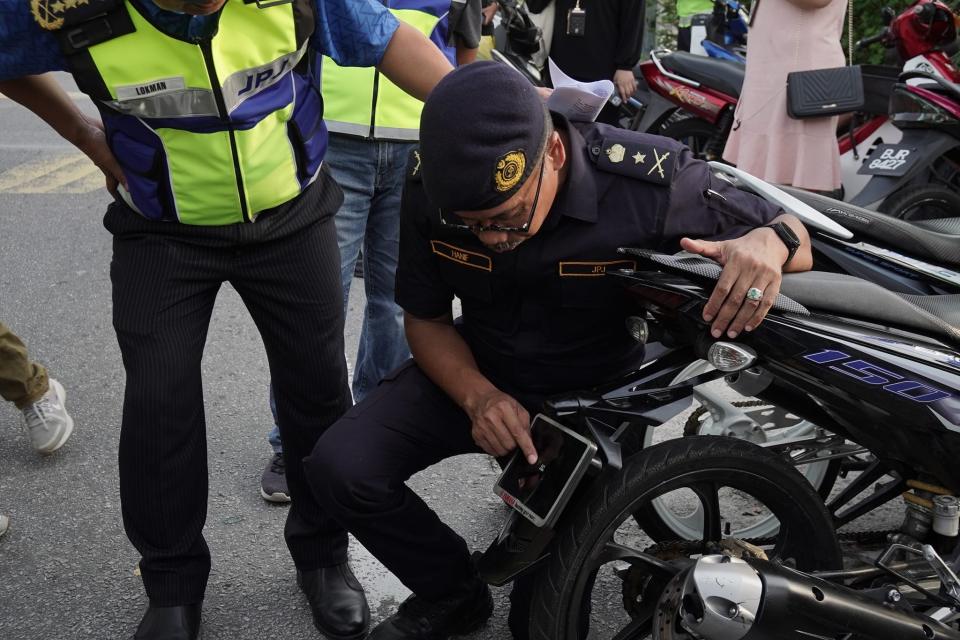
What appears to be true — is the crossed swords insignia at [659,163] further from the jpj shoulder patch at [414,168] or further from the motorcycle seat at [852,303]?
the jpj shoulder patch at [414,168]

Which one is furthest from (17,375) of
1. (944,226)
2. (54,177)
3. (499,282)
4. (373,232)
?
(54,177)

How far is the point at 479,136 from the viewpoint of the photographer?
1805 mm

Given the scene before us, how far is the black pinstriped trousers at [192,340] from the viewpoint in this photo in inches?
87.1

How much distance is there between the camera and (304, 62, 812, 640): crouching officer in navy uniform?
6.11 ft

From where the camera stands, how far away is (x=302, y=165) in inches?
88.4

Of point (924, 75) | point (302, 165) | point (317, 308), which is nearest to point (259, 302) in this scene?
point (317, 308)

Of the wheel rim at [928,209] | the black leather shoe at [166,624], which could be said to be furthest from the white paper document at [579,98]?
the wheel rim at [928,209]

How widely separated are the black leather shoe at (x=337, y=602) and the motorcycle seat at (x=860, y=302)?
1291 mm

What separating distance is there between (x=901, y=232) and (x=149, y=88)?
1.71m

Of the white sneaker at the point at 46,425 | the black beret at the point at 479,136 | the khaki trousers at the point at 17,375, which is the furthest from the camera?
the white sneaker at the point at 46,425

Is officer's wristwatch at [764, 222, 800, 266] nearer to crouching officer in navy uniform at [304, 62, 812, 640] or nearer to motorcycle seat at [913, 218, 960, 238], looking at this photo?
crouching officer in navy uniform at [304, 62, 812, 640]

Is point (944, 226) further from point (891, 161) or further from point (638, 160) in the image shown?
point (891, 161)

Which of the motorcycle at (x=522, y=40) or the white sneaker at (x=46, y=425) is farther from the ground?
the motorcycle at (x=522, y=40)

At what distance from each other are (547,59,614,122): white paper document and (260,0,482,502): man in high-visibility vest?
2.08 ft
